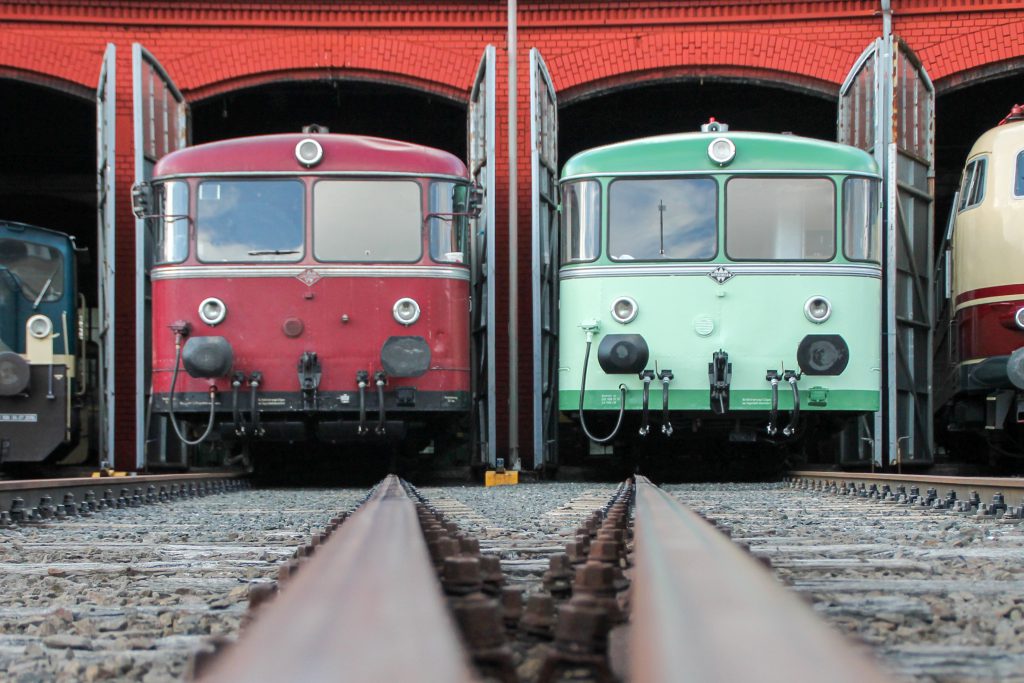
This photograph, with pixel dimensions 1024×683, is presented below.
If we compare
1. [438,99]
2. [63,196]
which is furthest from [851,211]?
[63,196]

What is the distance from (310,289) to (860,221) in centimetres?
446

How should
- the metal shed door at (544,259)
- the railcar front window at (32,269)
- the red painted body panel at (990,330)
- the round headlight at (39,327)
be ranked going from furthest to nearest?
the railcar front window at (32,269) → the round headlight at (39,327) → the metal shed door at (544,259) → the red painted body panel at (990,330)

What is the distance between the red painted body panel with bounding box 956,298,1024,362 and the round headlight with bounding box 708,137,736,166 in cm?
252

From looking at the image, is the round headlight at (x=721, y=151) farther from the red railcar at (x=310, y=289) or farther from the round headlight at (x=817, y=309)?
the red railcar at (x=310, y=289)

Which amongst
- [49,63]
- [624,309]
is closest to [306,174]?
[624,309]

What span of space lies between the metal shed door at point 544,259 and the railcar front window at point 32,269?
498 centimetres

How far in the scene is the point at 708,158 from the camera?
973 cm

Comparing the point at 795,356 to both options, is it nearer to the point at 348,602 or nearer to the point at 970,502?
the point at 970,502

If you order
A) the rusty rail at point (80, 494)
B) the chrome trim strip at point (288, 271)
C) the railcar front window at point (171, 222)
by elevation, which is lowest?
the rusty rail at point (80, 494)

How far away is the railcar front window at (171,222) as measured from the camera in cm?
959

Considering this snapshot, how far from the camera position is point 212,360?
9.06m

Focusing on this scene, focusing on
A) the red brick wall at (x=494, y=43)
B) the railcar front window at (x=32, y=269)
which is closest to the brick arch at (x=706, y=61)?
the red brick wall at (x=494, y=43)

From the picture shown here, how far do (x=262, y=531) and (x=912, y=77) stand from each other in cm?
928

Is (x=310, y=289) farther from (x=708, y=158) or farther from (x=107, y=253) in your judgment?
(x=107, y=253)
